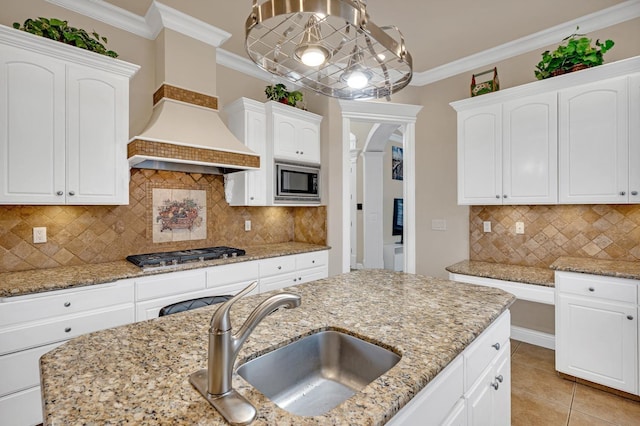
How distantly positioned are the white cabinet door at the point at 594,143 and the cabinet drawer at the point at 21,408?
390 centimetres

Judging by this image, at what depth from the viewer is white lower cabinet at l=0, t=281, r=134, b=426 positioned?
1.70 m

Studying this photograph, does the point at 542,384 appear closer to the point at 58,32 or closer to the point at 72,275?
the point at 72,275

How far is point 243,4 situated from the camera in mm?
2492

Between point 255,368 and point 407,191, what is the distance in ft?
10.7

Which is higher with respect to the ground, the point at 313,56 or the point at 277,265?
the point at 313,56

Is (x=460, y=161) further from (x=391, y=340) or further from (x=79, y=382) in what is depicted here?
(x=79, y=382)

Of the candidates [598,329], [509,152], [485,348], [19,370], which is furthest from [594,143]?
[19,370]

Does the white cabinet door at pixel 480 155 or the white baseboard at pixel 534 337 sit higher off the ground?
the white cabinet door at pixel 480 155

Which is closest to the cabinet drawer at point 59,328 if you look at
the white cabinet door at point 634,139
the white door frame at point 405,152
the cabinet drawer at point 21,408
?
the cabinet drawer at point 21,408

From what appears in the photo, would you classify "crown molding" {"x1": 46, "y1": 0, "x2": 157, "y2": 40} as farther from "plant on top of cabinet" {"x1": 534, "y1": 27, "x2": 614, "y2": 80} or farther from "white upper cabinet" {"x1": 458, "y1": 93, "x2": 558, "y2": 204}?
"plant on top of cabinet" {"x1": 534, "y1": 27, "x2": 614, "y2": 80}

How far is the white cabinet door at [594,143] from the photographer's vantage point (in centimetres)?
229

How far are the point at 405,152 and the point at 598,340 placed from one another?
2.52 metres

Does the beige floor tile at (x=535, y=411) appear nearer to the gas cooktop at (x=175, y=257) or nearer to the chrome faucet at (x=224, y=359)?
the chrome faucet at (x=224, y=359)

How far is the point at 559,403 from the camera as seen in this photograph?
2.14m
